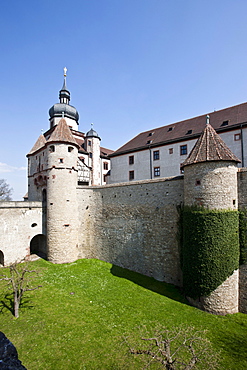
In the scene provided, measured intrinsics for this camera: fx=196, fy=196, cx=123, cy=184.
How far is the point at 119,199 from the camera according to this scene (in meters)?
18.2

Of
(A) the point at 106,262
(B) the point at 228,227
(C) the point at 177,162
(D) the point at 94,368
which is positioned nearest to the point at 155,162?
(C) the point at 177,162

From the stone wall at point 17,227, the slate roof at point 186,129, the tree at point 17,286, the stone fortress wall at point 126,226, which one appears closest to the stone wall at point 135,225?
the stone fortress wall at point 126,226

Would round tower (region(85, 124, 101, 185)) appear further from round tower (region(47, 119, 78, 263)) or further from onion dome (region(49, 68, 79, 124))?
round tower (region(47, 119, 78, 263))

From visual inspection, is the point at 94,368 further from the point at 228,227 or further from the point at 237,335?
the point at 228,227

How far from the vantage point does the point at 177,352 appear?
8453mm

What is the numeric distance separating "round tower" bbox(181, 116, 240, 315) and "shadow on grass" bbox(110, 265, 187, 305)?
1183mm

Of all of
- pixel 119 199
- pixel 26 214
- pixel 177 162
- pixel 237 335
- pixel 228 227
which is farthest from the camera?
pixel 177 162

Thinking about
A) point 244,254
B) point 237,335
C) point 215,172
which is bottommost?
point 237,335

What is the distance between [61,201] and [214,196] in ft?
45.5

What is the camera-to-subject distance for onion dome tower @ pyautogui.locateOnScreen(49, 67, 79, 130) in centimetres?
3180

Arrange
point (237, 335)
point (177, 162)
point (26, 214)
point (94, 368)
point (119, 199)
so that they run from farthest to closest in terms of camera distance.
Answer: point (177, 162) < point (26, 214) < point (119, 199) < point (237, 335) < point (94, 368)

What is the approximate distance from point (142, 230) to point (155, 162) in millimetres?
12018

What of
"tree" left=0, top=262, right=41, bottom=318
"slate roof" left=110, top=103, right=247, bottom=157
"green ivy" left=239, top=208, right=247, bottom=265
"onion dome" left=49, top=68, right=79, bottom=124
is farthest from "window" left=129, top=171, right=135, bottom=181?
"tree" left=0, top=262, right=41, bottom=318

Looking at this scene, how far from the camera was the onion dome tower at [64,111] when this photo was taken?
31797mm
